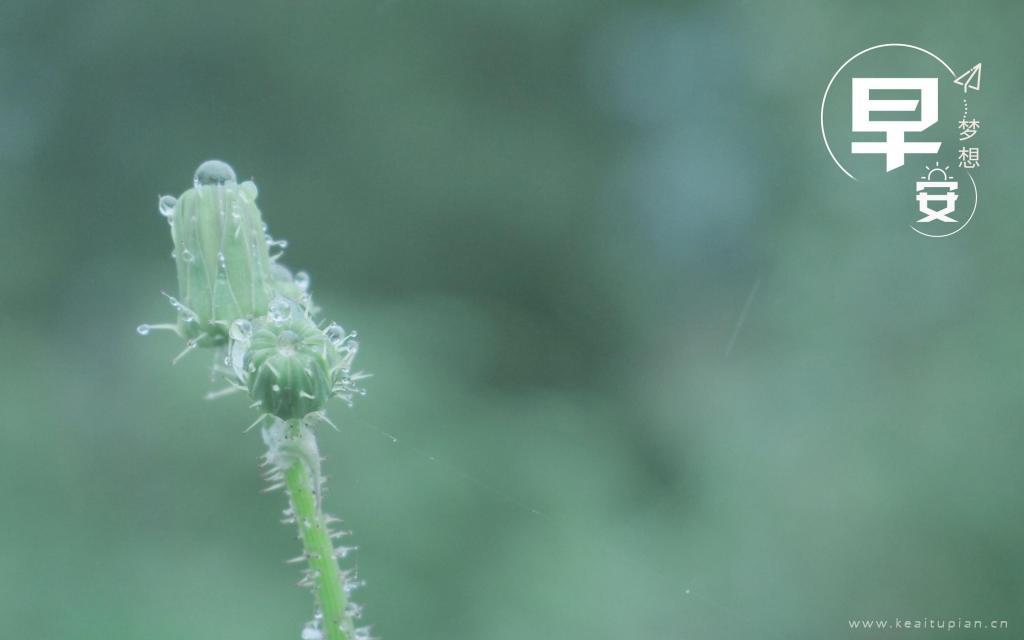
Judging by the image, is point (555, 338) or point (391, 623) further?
point (555, 338)

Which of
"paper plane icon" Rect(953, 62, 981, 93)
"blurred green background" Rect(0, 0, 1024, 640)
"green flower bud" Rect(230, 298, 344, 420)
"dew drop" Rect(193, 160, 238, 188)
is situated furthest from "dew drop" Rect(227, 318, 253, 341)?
"paper plane icon" Rect(953, 62, 981, 93)

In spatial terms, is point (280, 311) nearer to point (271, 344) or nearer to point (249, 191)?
point (271, 344)

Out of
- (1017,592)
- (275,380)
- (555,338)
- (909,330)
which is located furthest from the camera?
(555,338)

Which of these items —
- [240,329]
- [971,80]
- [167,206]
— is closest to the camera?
[240,329]

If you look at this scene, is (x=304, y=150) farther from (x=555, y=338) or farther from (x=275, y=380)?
(x=275, y=380)

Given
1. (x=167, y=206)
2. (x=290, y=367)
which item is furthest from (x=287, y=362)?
(x=167, y=206)

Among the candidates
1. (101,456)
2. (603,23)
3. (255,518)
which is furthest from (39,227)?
(603,23)
